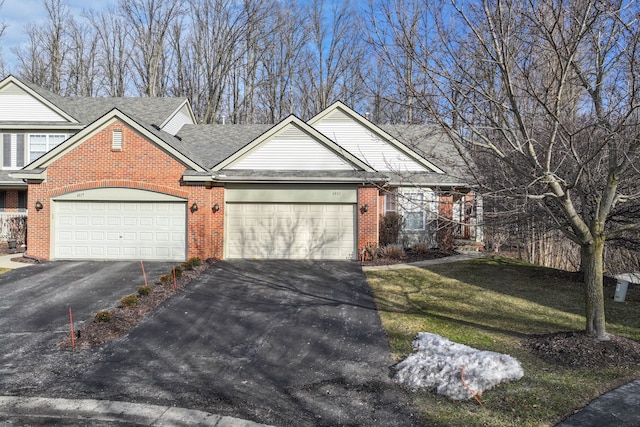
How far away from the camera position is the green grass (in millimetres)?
5344

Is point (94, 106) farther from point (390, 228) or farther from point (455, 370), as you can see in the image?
point (455, 370)

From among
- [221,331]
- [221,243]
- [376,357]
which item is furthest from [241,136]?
[376,357]

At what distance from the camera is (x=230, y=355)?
7383 mm

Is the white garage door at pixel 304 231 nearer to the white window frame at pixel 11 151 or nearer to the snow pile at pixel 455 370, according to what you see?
the snow pile at pixel 455 370

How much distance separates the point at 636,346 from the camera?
7.05 meters

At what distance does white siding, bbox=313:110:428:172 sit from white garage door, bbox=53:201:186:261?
299 inches

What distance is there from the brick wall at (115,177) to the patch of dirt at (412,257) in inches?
233

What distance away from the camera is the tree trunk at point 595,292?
7152 millimetres

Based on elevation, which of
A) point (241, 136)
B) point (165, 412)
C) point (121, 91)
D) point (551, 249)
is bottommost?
point (165, 412)

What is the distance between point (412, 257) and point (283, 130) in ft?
22.0

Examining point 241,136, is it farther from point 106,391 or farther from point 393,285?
point 106,391

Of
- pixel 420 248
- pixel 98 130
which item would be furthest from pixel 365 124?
pixel 98 130

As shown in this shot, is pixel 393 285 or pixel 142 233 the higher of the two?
pixel 142 233

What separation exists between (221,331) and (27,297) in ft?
18.5
